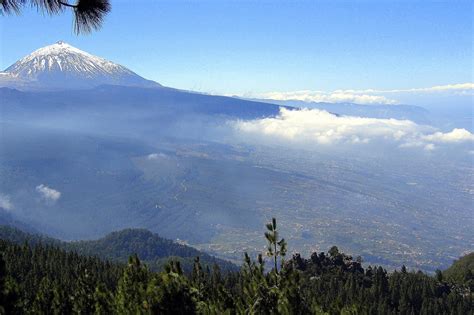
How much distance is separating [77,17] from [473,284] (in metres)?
183

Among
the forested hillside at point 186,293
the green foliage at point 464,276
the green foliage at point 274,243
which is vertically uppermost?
the green foliage at point 274,243

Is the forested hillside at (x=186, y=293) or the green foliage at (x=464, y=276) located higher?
the forested hillside at (x=186, y=293)

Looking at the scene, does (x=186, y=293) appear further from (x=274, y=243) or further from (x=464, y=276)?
(x=464, y=276)

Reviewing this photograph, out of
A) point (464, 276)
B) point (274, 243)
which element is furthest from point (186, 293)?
point (464, 276)

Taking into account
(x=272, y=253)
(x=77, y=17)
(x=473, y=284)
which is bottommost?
(x=473, y=284)

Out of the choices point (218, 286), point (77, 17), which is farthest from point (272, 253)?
point (77, 17)

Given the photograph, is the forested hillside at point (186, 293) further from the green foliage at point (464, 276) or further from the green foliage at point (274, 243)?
the green foliage at point (464, 276)

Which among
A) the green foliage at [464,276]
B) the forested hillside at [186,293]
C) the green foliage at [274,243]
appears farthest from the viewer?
the green foliage at [464,276]

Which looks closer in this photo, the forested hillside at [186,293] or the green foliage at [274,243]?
the green foliage at [274,243]

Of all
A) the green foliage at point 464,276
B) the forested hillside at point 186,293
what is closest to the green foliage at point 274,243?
the forested hillside at point 186,293

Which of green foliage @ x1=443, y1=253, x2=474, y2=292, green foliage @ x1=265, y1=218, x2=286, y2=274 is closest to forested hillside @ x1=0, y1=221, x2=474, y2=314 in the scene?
green foliage @ x1=265, y1=218, x2=286, y2=274

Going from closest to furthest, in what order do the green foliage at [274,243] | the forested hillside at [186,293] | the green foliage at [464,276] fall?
the green foliage at [274,243]
the forested hillside at [186,293]
the green foliage at [464,276]

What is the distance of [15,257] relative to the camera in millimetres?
158875

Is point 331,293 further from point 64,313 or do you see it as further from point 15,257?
point 64,313
